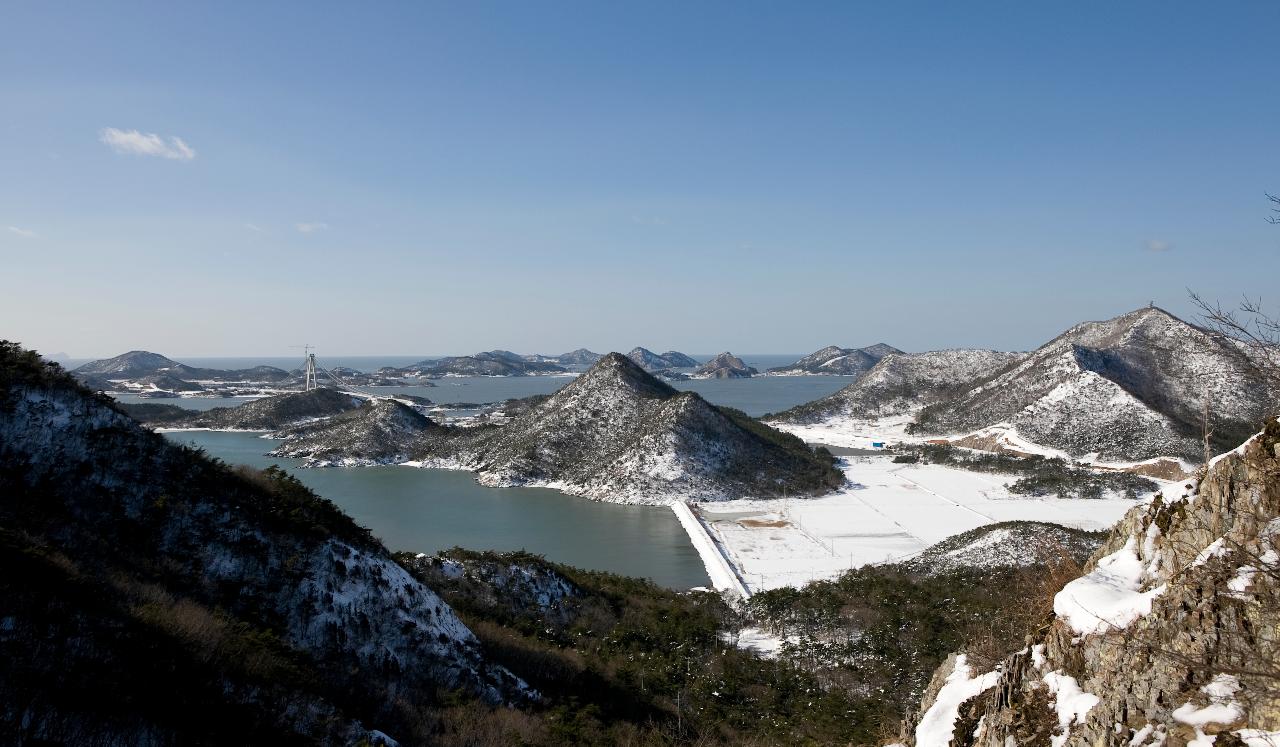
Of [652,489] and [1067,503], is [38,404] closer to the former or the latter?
[652,489]

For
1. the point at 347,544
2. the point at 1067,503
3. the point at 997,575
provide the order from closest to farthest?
the point at 347,544 < the point at 997,575 < the point at 1067,503

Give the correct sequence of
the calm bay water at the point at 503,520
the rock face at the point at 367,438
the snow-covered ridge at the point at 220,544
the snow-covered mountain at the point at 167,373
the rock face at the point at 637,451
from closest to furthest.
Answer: the snow-covered ridge at the point at 220,544
the calm bay water at the point at 503,520
the rock face at the point at 637,451
the rock face at the point at 367,438
the snow-covered mountain at the point at 167,373

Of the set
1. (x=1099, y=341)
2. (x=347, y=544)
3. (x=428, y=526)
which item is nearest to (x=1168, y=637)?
(x=347, y=544)

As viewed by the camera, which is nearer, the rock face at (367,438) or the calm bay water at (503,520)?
the calm bay water at (503,520)

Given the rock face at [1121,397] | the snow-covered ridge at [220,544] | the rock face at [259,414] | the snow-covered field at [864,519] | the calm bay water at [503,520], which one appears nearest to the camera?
the snow-covered ridge at [220,544]

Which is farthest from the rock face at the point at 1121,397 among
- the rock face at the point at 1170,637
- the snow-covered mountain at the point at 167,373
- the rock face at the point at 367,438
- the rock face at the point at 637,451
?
the snow-covered mountain at the point at 167,373

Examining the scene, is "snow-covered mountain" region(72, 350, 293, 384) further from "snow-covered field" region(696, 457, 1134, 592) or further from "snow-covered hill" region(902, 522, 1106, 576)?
"snow-covered hill" region(902, 522, 1106, 576)

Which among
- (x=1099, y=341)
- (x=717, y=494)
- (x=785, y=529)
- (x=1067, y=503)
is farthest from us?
(x=1099, y=341)

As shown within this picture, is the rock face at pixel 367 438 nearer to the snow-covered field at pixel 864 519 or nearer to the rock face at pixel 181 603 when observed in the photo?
the snow-covered field at pixel 864 519
